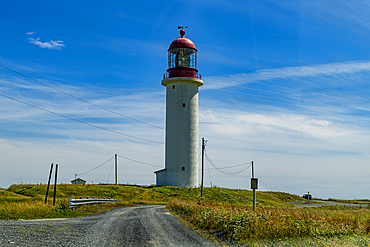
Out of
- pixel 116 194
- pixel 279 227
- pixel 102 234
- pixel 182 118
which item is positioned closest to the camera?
pixel 279 227

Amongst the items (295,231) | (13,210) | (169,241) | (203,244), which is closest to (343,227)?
(295,231)

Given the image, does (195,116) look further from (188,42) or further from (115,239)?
(115,239)

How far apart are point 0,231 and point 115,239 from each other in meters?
4.29

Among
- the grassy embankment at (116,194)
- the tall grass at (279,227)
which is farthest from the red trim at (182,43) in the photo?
the tall grass at (279,227)

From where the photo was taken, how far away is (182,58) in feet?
143

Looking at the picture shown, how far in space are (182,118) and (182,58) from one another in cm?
806

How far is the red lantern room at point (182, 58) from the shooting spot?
4297cm

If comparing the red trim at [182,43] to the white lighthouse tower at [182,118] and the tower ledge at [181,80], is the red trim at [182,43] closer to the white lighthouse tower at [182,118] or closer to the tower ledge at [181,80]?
the white lighthouse tower at [182,118]

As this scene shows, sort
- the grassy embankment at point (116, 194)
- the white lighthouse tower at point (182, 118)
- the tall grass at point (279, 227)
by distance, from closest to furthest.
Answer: the tall grass at point (279, 227), the grassy embankment at point (116, 194), the white lighthouse tower at point (182, 118)

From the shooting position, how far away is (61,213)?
19422mm

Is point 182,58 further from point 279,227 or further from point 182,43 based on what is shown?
point 279,227

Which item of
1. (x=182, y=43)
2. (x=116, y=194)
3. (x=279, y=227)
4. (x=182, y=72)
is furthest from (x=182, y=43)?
(x=279, y=227)

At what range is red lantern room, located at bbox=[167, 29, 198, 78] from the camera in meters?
43.0

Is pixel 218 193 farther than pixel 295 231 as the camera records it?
Yes
